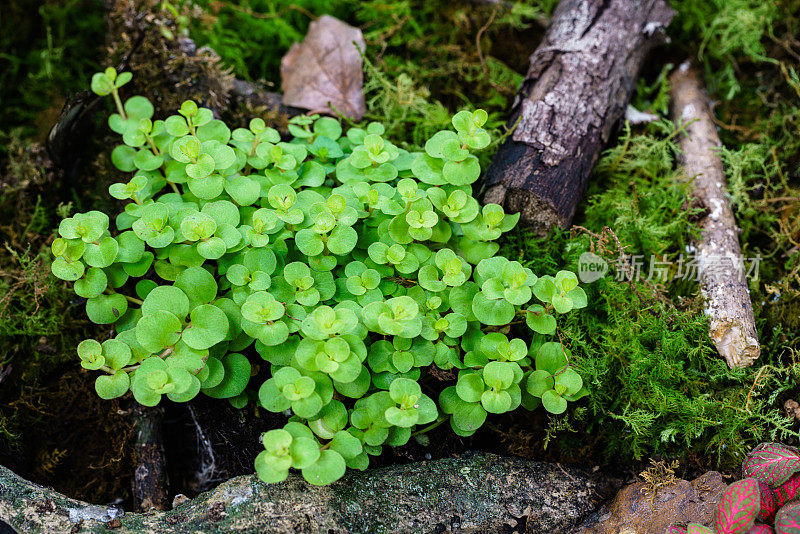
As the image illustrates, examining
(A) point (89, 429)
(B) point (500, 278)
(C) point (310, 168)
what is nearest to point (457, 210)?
(B) point (500, 278)

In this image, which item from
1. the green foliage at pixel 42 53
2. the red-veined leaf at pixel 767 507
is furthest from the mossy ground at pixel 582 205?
the red-veined leaf at pixel 767 507

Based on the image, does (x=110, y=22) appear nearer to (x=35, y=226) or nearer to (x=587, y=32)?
(x=35, y=226)

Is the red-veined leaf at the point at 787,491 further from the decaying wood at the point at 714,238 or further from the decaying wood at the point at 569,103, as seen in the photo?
the decaying wood at the point at 569,103

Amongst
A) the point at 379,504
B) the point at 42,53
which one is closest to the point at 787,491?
the point at 379,504

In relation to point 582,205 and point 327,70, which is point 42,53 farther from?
point 582,205

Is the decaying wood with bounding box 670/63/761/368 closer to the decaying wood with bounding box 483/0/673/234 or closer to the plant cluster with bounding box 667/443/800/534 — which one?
the decaying wood with bounding box 483/0/673/234
